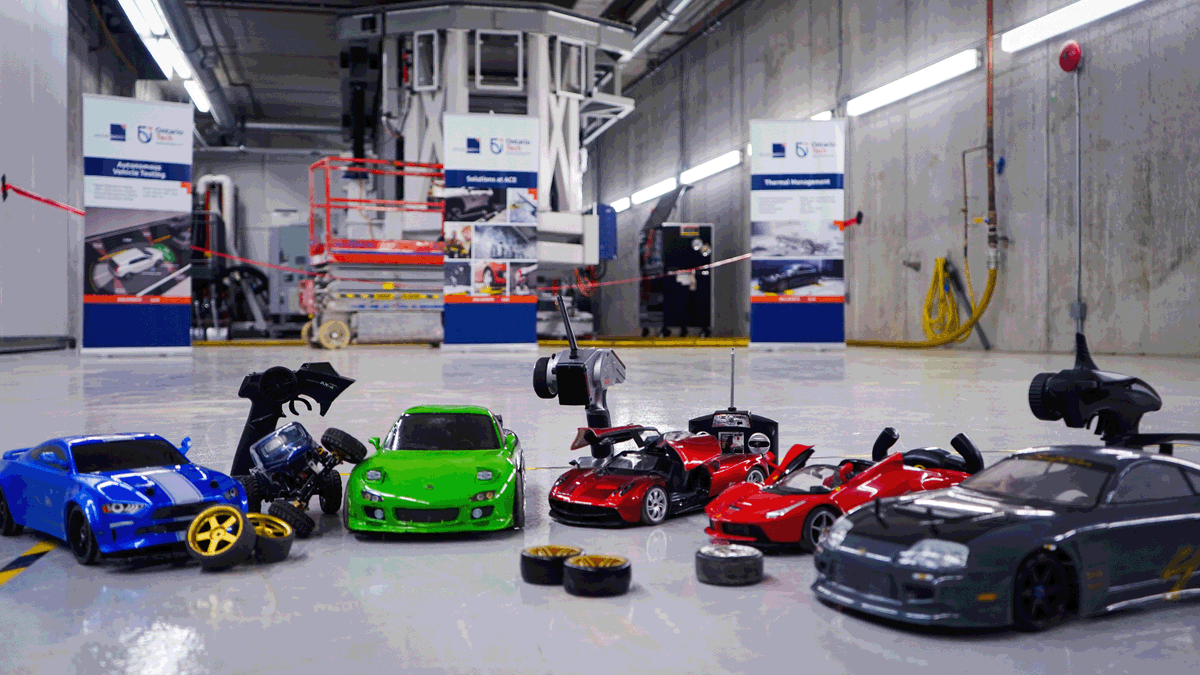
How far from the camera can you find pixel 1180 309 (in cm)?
1480

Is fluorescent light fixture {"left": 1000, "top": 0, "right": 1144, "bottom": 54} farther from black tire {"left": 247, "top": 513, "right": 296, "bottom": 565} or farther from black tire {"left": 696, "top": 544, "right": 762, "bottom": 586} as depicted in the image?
black tire {"left": 247, "top": 513, "right": 296, "bottom": 565}

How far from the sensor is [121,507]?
396 centimetres

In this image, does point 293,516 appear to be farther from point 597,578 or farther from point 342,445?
point 597,578

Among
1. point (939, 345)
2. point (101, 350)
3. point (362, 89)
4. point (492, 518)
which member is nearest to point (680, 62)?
point (362, 89)

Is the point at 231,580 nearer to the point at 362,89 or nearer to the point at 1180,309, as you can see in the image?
the point at 1180,309

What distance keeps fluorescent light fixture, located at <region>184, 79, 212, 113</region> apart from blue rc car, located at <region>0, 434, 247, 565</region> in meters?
27.9

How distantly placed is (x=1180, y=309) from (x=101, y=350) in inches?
757

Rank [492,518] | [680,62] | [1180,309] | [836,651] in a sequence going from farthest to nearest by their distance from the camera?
1. [680,62]
2. [1180,309]
3. [492,518]
4. [836,651]

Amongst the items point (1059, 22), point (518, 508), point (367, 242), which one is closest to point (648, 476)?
point (518, 508)

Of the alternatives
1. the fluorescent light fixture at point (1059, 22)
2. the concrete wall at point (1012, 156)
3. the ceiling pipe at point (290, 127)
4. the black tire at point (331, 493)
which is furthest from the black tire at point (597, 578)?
the ceiling pipe at point (290, 127)

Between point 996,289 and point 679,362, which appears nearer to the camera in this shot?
point 679,362

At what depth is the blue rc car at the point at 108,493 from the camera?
3943mm

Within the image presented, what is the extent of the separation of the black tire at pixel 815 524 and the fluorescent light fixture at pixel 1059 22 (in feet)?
48.7

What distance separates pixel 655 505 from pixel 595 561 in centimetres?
131
